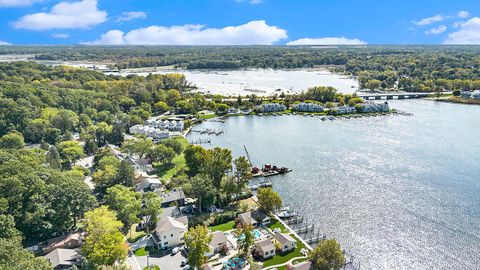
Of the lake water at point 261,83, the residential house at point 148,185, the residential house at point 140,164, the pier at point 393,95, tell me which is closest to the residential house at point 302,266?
the residential house at point 148,185

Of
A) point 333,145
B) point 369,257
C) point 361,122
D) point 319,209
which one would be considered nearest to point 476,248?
point 369,257

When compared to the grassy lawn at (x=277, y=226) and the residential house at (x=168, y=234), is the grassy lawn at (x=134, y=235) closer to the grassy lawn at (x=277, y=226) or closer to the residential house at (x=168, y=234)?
the residential house at (x=168, y=234)

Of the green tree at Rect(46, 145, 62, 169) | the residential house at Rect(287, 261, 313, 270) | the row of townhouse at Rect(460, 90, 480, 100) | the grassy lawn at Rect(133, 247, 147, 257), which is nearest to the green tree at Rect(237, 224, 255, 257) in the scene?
the residential house at Rect(287, 261, 313, 270)

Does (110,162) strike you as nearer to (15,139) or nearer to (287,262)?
(15,139)

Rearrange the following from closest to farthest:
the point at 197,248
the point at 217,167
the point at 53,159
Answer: the point at 197,248 → the point at 217,167 → the point at 53,159

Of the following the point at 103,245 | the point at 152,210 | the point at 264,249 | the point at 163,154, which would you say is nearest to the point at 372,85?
the point at 163,154

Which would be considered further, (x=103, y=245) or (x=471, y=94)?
(x=471, y=94)

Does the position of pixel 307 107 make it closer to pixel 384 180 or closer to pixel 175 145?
pixel 384 180
